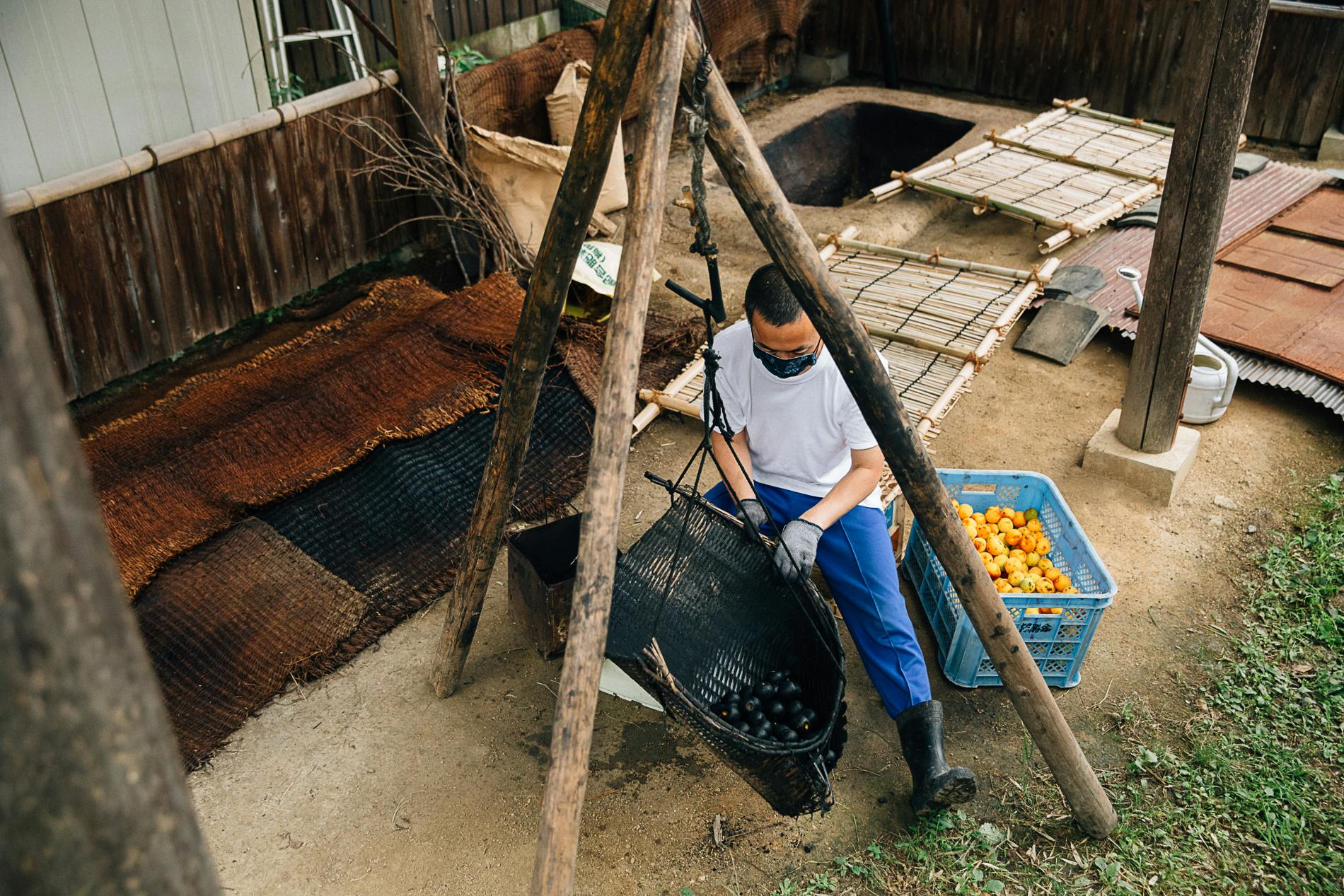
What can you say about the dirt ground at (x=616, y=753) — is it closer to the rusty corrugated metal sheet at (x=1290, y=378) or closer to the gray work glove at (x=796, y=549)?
the rusty corrugated metal sheet at (x=1290, y=378)

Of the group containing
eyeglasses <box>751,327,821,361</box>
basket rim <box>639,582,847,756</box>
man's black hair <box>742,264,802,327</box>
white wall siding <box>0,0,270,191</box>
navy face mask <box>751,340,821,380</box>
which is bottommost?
basket rim <box>639,582,847,756</box>

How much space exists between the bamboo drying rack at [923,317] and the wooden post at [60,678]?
3.95 m

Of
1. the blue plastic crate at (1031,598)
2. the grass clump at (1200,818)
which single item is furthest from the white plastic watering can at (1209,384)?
the grass clump at (1200,818)

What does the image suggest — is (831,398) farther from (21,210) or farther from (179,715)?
(21,210)

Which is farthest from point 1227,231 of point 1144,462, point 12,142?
point 12,142

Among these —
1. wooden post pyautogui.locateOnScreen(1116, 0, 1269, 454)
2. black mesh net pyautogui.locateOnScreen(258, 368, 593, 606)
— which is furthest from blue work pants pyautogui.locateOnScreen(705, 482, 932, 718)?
wooden post pyautogui.locateOnScreen(1116, 0, 1269, 454)

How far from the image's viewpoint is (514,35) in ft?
27.4

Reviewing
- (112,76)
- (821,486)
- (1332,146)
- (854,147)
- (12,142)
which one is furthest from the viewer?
(854,147)

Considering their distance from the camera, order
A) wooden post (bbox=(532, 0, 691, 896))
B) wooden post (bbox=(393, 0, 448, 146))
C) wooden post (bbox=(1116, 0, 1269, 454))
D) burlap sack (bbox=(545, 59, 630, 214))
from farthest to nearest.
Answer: burlap sack (bbox=(545, 59, 630, 214)) → wooden post (bbox=(393, 0, 448, 146)) → wooden post (bbox=(1116, 0, 1269, 454)) → wooden post (bbox=(532, 0, 691, 896))

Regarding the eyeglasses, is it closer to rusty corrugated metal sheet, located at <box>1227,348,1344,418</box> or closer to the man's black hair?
the man's black hair

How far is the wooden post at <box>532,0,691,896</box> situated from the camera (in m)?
2.36

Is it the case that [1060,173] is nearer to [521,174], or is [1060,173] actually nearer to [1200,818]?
[521,174]

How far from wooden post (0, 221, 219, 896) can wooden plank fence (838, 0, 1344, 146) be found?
378 inches

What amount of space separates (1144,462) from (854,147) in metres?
5.69
